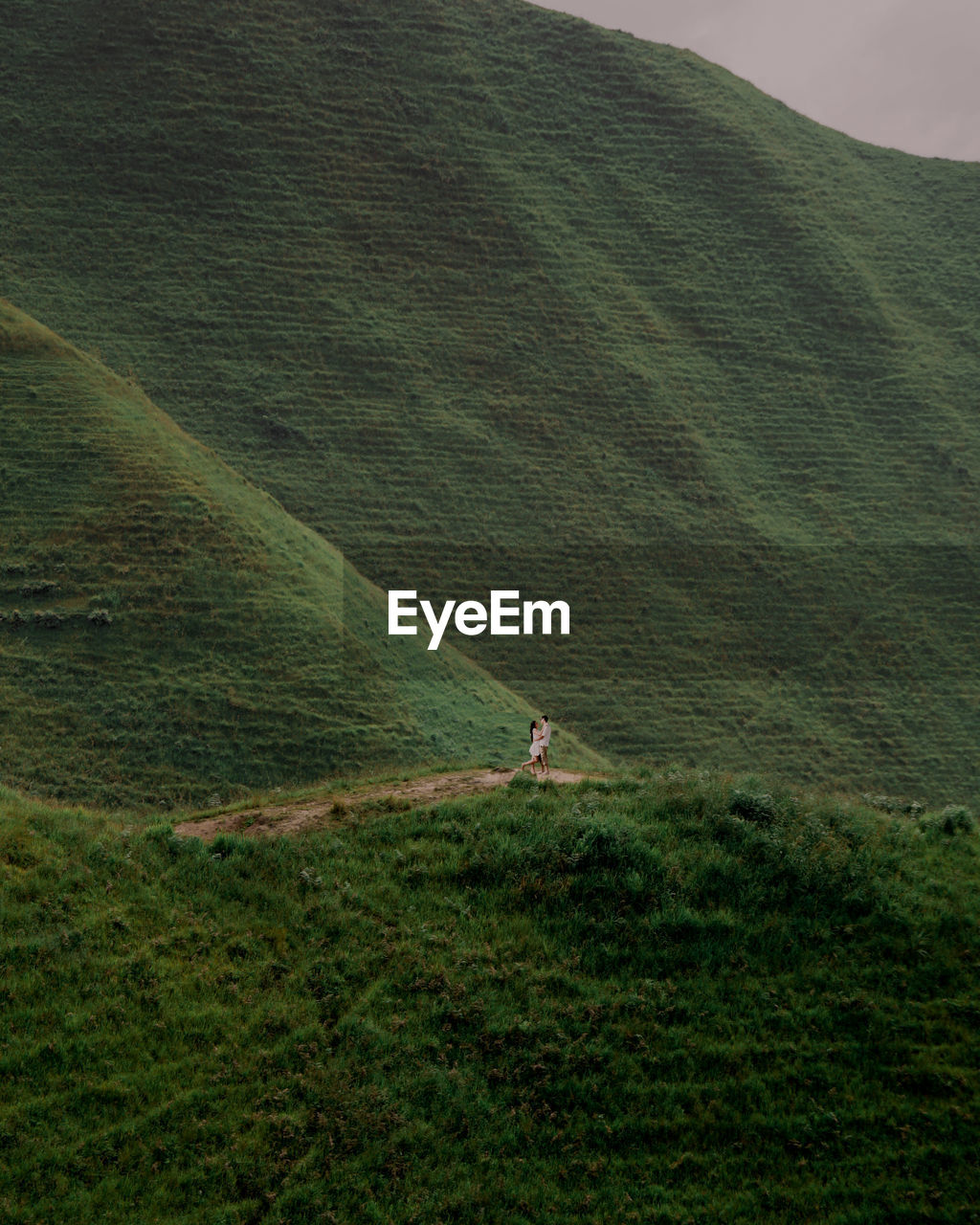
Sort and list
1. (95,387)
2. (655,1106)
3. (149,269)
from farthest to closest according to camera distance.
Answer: (149,269) < (95,387) < (655,1106)

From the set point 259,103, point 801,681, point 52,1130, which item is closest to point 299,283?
point 259,103

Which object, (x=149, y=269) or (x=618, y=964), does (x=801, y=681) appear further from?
(x=149, y=269)

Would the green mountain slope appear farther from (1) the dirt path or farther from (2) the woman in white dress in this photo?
(2) the woman in white dress
